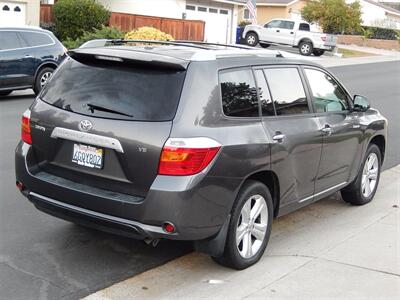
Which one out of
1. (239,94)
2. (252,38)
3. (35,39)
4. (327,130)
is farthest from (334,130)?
(252,38)

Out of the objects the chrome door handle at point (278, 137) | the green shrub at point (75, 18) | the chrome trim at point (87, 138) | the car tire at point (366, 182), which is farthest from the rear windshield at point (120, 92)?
the green shrub at point (75, 18)

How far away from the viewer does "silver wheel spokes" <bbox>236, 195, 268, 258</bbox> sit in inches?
182

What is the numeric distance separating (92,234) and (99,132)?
4.64 ft

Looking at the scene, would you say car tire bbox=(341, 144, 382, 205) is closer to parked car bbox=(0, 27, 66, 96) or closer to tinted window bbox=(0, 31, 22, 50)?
parked car bbox=(0, 27, 66, 96)

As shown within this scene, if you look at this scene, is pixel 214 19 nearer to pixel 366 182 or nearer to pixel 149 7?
pixel 149 7

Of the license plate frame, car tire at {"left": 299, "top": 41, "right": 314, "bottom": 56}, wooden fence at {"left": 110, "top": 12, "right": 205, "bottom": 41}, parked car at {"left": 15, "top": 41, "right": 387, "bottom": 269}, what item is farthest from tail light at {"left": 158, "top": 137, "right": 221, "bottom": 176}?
car tire at {"left": 299, "top": 41, "right": 314, "bottom": 56}

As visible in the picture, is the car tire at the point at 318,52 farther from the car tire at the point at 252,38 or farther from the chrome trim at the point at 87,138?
the chrome trim at the point at 87,138

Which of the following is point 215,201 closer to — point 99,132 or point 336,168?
point 99,132

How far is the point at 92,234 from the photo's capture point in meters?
5.34

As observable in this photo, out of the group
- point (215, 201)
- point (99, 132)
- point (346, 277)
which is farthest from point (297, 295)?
point (99, 132)

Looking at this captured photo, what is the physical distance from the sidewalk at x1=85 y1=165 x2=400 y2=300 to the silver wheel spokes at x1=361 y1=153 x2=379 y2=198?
67cm

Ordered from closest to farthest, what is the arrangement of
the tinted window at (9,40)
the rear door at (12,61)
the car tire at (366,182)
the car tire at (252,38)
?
1. the car tire at (366,182)
2. the rear door at (12,61)
3. the tinted window at (9,40)
4. the car tire at (252,38)

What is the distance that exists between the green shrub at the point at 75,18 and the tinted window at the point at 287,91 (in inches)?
780

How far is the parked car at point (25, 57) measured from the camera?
44.3 feet
